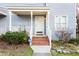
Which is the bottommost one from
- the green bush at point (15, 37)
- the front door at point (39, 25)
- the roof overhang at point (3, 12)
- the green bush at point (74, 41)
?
the green bush at point (74, 41)

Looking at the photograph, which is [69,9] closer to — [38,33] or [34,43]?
[38,33]

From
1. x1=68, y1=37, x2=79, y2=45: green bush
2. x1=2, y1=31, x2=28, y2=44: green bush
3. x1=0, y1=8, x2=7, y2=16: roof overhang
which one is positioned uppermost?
x1=0, y1=8, x2=7, y2=16: roof overhang

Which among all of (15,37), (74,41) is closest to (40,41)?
(15,37)

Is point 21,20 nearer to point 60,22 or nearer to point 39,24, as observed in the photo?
point 39,24

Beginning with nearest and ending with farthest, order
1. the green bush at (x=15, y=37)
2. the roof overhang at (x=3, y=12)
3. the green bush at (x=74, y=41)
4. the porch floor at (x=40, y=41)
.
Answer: the green bush at (x=15, y=37)
the porch floor at (x=40, y=41)
the green bush at (x=74, y=41)
the roof overhang at (x=3, y=12)

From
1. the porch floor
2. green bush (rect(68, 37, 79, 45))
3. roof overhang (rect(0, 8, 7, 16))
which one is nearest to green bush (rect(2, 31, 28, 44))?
the porch floor

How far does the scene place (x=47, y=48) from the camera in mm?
14984

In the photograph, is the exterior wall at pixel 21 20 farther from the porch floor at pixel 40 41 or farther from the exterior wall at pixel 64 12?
the porch floor at pixel 40 41

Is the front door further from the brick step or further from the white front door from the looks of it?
the brick step

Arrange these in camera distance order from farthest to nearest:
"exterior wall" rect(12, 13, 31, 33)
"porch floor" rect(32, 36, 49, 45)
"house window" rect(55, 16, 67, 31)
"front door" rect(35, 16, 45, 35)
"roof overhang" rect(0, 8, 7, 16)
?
"front door" rect(35, 16, 45, 35)
"exterior wall" rect(12, 13, 31, 33)
"house window" rect(55, 16, 67, 31)
"roof overhang" rect(0, 8, 7, 16)
"porch floor" rect(32, 36, 49, 45)

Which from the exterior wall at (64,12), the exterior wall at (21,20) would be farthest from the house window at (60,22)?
the exterior wall at (21,20)

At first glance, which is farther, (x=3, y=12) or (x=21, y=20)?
(x=21, y=20)

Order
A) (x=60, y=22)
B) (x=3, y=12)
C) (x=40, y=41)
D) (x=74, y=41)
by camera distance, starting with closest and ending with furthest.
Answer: (x=40, y=41)
(x=74, y=41)
(x=3, y=12)
(x=60, y=22)

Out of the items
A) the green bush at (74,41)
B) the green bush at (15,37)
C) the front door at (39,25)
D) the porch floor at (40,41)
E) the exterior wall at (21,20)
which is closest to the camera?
the green bush at (15,37)
